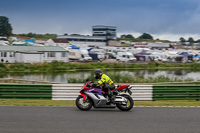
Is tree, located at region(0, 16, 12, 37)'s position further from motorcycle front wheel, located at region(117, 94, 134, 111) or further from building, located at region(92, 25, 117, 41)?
motorcycle front wheel, located at region(117, 94, 134, 111)

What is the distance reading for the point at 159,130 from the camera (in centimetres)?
869

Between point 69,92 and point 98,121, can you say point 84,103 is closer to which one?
point 98,121

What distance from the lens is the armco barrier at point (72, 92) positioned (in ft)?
53.0

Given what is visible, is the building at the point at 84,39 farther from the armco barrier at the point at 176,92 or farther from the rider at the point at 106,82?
the rider at the point at 106,82

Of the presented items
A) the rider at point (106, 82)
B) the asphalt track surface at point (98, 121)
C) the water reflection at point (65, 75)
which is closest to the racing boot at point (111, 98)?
the rider at point (106, 82)

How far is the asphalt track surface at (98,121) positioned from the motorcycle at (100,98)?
235 mm

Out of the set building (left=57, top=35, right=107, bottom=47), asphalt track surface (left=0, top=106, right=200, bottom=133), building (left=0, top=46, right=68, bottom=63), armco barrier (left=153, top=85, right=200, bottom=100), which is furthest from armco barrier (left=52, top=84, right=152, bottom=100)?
building (left=57, top=35, right=107, bottom=47)

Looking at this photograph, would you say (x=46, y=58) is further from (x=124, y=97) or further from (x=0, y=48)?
(x=124, y=97)

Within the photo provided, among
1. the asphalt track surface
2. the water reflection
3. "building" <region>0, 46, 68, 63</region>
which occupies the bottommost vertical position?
the asphalt track surface

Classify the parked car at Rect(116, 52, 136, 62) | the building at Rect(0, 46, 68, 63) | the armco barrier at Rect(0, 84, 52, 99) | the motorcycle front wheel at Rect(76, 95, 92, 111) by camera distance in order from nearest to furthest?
1. the motorcycle front wheel at Rect(76, 95, 92, 111)
2. the armco barrier at Rect(0, 84, 52, 99)
3. the building at Rect(0, 46, 68, 63)
4. the parked car at Rect(116, 52, 136, 62)

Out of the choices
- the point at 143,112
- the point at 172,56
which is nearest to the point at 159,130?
the point at 143,112

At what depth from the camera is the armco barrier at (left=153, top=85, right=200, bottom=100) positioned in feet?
54.6

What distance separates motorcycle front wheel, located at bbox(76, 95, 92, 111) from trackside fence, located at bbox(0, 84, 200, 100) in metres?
4.14

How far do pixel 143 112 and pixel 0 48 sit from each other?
164ft
